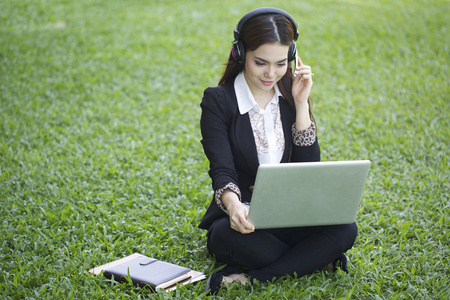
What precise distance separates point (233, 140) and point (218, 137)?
0.09 m

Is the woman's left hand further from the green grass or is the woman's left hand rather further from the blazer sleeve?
the green grass

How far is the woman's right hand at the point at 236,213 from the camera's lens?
242cm

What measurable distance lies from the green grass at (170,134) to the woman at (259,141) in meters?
0.14

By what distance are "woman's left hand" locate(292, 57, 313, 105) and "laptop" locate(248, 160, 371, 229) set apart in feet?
1.78

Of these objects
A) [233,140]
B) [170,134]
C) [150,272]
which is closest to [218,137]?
[233,140]

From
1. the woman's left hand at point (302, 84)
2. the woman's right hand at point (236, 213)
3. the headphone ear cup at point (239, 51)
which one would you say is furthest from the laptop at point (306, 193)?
the headphone ear cup at point (239, 51)

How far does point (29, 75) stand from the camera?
6.02 m

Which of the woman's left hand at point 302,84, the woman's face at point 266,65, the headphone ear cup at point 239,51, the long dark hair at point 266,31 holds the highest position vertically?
the long dark hair at point 266,31

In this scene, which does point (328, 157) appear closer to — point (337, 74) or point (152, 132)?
point (152, 132)

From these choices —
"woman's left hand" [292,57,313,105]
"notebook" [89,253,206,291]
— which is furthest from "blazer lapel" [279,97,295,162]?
"notebook" [89,253,206,291]

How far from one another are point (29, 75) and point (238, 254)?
427cm

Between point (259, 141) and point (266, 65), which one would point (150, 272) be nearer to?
point (259, 141)

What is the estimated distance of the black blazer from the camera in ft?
8.87

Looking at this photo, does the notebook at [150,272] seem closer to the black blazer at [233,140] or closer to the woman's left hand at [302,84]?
the black blazer at [233,140]
